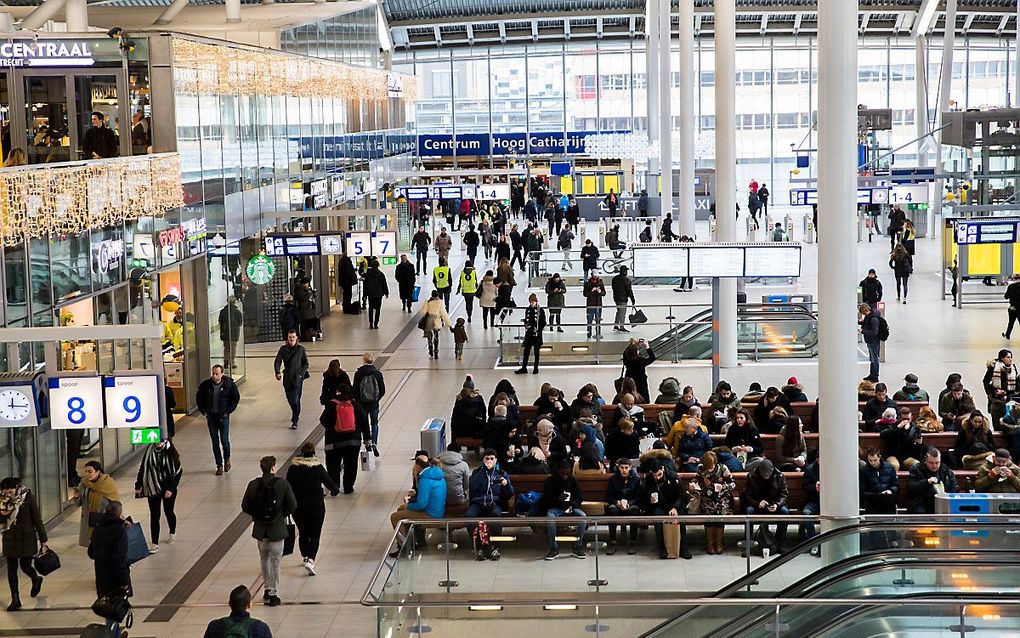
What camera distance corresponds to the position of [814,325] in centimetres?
2517

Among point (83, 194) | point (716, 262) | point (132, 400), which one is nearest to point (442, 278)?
point (716, 262)

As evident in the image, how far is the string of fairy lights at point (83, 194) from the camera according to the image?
13953 mm

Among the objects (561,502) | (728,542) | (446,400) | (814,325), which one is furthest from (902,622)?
(814,325)

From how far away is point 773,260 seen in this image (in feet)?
63.2

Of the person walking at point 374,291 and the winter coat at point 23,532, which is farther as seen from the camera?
the person walking at point 374,291

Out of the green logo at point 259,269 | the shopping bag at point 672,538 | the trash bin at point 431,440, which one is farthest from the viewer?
the green logo at point 259,269

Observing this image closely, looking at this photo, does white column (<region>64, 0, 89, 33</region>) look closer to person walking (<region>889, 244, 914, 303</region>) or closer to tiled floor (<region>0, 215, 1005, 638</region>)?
tiled floor (<region>0, 215, 1005, 638</region>)

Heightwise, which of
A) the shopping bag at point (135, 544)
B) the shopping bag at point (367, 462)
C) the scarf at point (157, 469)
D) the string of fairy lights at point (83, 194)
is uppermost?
the string of fairy lights at point (83, 194)

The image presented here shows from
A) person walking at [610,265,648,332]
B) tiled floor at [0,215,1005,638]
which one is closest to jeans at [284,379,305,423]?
tiled floor at [0,215,1005,638]

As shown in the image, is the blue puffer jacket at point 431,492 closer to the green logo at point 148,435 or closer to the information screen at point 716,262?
the green logo at point 148,435

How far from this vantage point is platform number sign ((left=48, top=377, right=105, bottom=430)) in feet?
41.6

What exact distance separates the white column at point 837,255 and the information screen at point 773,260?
22.1ft

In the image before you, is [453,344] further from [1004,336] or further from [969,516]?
[969,516]

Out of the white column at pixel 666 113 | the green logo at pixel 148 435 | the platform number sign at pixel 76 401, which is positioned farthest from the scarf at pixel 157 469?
the white column at pixel 666 113
